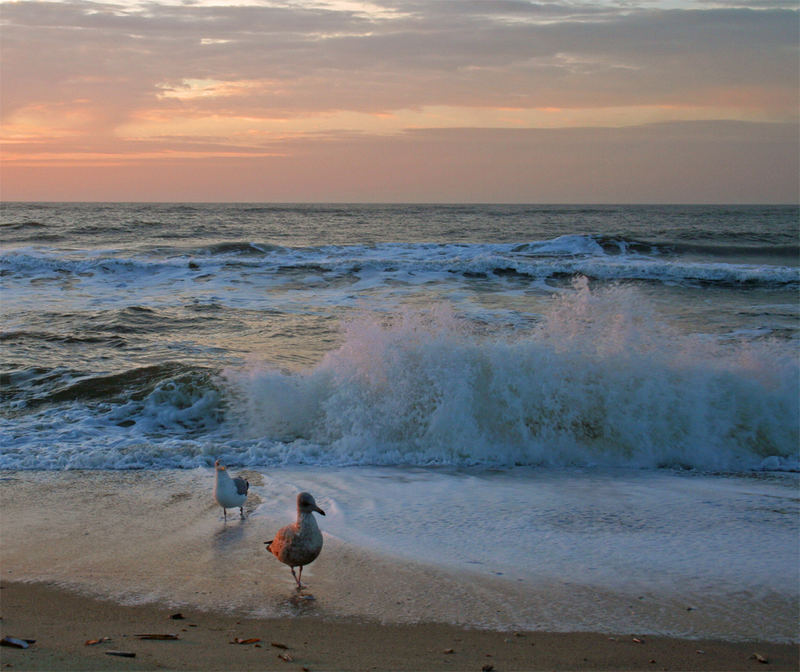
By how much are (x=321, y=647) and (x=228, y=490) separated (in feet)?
6.08

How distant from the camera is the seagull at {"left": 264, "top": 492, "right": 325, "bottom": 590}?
4.02 m

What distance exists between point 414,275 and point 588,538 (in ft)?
52.8

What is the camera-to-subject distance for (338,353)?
846cm

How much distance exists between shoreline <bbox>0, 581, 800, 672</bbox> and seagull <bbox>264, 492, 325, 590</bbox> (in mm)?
368

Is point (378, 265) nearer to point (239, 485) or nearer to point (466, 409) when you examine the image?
point (466, 409)

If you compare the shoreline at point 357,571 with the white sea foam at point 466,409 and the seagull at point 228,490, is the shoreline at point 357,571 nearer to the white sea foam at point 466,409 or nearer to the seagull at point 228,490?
the seagull at point 228,490

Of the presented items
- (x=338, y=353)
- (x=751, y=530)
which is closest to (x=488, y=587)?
(x=751, y=530)

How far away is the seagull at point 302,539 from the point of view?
4.02 metres

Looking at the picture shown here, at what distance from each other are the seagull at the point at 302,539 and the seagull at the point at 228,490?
109cm

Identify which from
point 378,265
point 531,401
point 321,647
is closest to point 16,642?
point 321,647

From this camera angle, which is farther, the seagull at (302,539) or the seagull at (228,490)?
the seagull at (228,490)

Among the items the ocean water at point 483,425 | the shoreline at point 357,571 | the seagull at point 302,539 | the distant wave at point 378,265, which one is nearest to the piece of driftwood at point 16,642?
the shoreline at point 357,571

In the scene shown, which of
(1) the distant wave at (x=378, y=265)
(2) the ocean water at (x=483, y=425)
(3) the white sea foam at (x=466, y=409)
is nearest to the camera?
(2) the ocean water at (x=483, y=425)

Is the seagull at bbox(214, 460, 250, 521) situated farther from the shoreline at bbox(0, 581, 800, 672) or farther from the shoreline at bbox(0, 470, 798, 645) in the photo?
the shoreline at bbox(0, 581, 800, 672)
